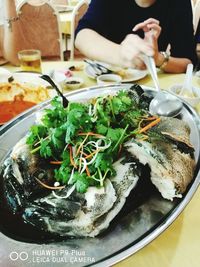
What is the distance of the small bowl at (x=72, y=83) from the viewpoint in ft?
4.57

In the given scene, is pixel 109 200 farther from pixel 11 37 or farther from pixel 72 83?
pixel 11 37

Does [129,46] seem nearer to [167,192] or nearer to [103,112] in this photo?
[103,112]

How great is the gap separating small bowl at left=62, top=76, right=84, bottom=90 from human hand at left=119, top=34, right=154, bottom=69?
0.85 feet

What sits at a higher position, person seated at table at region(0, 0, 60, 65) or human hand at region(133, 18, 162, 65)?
human hand at region(133, 18, 162, 65)

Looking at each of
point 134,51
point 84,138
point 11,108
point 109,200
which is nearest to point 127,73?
point 134,51

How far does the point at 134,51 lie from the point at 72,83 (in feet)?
1.08

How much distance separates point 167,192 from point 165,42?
1.59 m

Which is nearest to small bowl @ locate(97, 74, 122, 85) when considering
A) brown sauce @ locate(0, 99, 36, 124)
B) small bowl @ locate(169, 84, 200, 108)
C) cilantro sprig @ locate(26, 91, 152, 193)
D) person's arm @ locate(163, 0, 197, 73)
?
small bowl @ locate(169, 84, 200, 108)

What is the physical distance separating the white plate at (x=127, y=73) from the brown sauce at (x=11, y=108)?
16.3 inches

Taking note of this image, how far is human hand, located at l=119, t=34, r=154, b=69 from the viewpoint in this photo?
4.55ft

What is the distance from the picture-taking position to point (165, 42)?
6.84 ft

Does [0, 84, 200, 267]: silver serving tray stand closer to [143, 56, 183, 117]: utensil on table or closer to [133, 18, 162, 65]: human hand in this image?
[143, 56, 183, 117]: utensil on table

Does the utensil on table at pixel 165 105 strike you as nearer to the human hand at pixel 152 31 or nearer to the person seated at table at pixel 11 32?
the human hand at pixel 152 31

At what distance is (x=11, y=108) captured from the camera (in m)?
1.17
